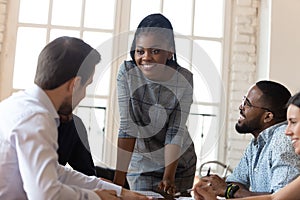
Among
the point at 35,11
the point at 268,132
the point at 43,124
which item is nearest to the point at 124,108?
the point at 268,132

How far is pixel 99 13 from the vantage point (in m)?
3.08

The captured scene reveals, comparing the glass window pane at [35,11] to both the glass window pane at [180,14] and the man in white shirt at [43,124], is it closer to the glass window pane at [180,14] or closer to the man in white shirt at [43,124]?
the glass window pane at [180,14]

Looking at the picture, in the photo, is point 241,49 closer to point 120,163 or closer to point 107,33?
point 107,33

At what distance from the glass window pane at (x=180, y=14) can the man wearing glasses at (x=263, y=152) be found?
1373mm

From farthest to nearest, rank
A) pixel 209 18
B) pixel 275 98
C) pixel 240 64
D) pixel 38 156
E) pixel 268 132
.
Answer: pixel 209 18
pixel 240 64
pixel 275 98
pixel 268 132
pixel 38 156

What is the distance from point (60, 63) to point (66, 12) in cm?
212

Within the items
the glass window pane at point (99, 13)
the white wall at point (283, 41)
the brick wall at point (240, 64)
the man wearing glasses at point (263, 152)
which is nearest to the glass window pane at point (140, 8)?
the glass window pane at point (99, 13)

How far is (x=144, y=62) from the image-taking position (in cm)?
157

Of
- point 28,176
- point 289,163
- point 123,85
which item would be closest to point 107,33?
point 123,85

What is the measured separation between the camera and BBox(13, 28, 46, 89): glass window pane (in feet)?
9.87

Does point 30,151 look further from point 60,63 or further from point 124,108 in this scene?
point 124,108

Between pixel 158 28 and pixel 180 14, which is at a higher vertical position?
pixel 180 14

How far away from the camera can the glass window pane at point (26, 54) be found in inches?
118

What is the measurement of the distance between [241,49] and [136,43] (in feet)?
5.27
